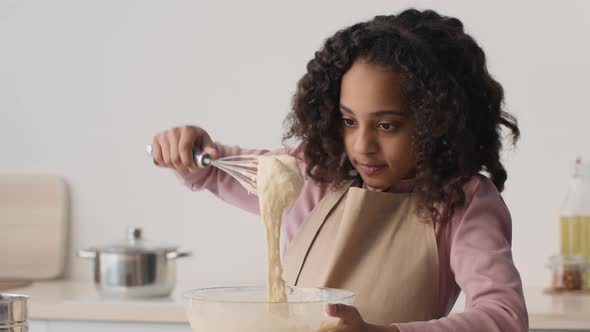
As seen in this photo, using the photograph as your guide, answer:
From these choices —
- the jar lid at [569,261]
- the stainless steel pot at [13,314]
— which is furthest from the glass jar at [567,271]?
the stainless steel pot at [13,314]

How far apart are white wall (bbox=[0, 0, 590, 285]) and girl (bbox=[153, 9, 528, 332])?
81 cm

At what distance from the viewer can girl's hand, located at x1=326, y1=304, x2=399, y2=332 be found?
2.55ft

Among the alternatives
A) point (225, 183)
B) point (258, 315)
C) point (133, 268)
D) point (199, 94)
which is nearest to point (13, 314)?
point (258, 315)

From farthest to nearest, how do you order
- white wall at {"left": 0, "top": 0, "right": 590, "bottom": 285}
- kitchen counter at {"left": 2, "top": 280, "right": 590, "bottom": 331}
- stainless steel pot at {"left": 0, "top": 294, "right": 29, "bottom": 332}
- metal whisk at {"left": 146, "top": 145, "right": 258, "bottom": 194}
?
white wall at {"left": 0, "top": 0, "right": 590, "bottom": 285}
kitchen counter at {"left": 2, "top": 280, "right": 590, "bottom": 331}
metal whisk at {"left": 146, "top": 145, "right": 258, "bottom": 194}
stainless steel pot at {"left": 0, "top": 294, "right": 29, "bottom": 332}

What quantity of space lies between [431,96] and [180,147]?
333 millimetres

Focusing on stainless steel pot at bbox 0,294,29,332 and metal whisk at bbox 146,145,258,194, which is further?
metal whisk at bbox 146,145,258,194

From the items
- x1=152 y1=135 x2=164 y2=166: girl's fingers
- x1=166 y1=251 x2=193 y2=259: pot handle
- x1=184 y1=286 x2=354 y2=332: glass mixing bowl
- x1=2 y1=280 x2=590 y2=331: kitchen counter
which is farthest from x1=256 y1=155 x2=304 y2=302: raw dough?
x1=166 y1=251 x2=193 y2=259: pot handle

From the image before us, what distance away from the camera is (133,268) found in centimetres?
186

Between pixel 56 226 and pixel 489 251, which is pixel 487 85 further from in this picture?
pixel 56 226

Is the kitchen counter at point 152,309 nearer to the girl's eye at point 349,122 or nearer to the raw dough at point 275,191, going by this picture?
the girl's eye at point 349,122

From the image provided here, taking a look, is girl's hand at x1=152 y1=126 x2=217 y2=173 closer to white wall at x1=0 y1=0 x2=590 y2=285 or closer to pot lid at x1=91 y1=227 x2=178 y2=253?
pot lid at x1=91 y1=227 x2=178 y2=253

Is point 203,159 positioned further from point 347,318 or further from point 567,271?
point 567,271

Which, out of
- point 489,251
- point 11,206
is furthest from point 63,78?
point 489,251

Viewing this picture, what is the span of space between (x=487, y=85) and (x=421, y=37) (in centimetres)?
11
